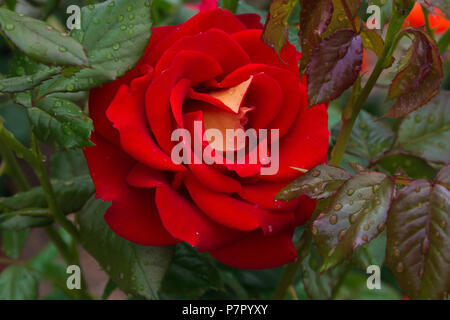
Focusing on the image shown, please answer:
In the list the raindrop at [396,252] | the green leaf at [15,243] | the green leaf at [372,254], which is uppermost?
the raindrop at [396,252]

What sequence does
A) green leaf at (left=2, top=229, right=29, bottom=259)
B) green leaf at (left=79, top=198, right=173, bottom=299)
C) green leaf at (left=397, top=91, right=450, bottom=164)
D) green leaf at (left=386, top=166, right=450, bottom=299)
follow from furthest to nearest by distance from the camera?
green leaf at (left=2, top=229, right=29, bottom=259) < green leaf at (left=397, top=91, right=450, bottom=164) < green leaf at (left=79, top=198, right=173, bottom=299) < green leaf at (left=386, top=166, right=450, bottom=299)

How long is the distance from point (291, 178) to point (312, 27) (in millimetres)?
98

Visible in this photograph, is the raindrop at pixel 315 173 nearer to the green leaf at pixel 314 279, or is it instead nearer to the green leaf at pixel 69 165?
the green leaf at pixel 314 279

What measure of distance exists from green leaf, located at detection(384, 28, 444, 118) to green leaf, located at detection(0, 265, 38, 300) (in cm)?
38

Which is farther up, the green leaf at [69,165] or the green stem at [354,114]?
the green stem at [354,114]

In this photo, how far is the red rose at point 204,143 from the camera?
1.10 feet

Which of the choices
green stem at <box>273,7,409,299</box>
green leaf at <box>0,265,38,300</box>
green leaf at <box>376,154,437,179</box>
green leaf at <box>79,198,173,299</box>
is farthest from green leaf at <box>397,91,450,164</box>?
green leaf at <box>0,265,38,300</box>

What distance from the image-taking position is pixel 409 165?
18.9 inches

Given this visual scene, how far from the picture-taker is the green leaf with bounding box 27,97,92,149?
1.10ft

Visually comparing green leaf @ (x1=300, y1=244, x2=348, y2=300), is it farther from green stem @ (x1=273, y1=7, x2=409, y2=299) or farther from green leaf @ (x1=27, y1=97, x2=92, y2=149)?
green leaf @ (x1=27, y1=97, x2=92, y2=149)

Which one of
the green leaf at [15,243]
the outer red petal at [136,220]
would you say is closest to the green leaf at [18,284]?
the green leaf at [15,243]

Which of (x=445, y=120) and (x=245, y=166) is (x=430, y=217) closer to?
(x=245, y=166)
